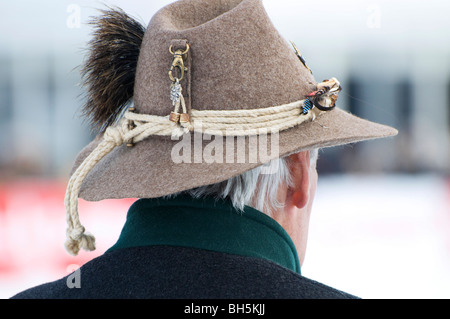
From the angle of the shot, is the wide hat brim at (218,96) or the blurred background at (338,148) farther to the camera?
the blurred background at (338,148)

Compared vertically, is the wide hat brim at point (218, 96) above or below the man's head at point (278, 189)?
above

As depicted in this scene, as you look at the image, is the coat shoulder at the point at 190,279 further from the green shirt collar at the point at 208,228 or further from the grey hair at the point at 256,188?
the grey hair at the point at 256,188

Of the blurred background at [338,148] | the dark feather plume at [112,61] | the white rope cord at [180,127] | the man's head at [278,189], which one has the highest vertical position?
the dark feather plume at [112,61]

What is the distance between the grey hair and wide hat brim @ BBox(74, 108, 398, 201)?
7cm

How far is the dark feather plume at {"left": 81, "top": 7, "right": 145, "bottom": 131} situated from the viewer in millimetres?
1343

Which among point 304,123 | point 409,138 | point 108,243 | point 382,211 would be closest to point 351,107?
point 409,138

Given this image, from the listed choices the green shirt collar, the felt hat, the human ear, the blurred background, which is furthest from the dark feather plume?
the blurred background

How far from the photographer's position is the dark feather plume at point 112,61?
4.41ft

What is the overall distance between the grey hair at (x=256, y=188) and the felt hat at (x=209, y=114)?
69 mm

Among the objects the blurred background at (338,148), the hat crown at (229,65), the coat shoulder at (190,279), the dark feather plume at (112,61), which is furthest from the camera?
the blurred background at (338,148)

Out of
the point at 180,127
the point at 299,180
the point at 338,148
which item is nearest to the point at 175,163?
the point at 180,127

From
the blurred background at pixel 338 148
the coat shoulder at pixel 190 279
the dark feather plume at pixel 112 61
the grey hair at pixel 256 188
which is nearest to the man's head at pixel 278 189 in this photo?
the grey hair at pixel 256 188

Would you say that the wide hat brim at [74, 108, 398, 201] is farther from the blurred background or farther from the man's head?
the blurred background
